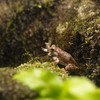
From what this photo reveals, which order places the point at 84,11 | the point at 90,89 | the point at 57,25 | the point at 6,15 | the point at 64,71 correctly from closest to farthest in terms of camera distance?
the point at 90,89 < the point at 64,71 < the point at 84,11 < the point at 57,25 < the point at 6,15

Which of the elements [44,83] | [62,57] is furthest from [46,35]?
[44,83]

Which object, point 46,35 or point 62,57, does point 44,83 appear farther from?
point 46,35

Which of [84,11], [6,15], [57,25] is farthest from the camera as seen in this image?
[6,15]

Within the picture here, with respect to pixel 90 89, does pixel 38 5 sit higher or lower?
higher

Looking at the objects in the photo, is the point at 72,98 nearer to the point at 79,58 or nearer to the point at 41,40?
the point at 79,58

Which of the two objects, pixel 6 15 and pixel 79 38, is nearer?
pixel 79 38

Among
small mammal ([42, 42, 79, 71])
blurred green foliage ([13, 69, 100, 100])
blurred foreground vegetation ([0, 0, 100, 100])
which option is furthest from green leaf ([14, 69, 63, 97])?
small mammal ([42, 42, 79, 71])

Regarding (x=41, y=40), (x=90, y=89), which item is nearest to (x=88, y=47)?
(x=41, y=40)

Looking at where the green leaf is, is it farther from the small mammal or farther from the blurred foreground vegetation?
the small mammal
